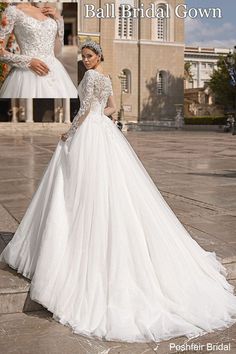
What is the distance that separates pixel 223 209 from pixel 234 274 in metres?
2.23

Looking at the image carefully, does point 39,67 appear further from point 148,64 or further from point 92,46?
point 148,64

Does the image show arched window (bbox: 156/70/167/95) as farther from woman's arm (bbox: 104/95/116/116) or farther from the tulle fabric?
the tulle fabric

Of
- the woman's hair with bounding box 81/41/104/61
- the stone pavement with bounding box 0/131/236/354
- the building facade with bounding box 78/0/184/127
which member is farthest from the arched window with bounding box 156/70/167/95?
the woman's hair with bounding box 81/41/104/61

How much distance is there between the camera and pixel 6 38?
3.64 ft

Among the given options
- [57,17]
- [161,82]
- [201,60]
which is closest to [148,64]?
[161,82]

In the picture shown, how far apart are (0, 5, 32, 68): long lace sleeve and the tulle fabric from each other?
18 millimetres

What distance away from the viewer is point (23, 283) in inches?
130

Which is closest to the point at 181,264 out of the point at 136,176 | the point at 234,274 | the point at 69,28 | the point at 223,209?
the point at 136,176

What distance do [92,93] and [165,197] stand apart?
4.15m

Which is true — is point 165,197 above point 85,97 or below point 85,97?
below

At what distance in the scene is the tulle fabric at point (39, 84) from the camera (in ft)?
3.66

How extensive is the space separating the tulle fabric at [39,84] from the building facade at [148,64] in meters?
45.2

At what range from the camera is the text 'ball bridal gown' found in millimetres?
2965

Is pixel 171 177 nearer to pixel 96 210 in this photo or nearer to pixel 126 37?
pixel 96 210
